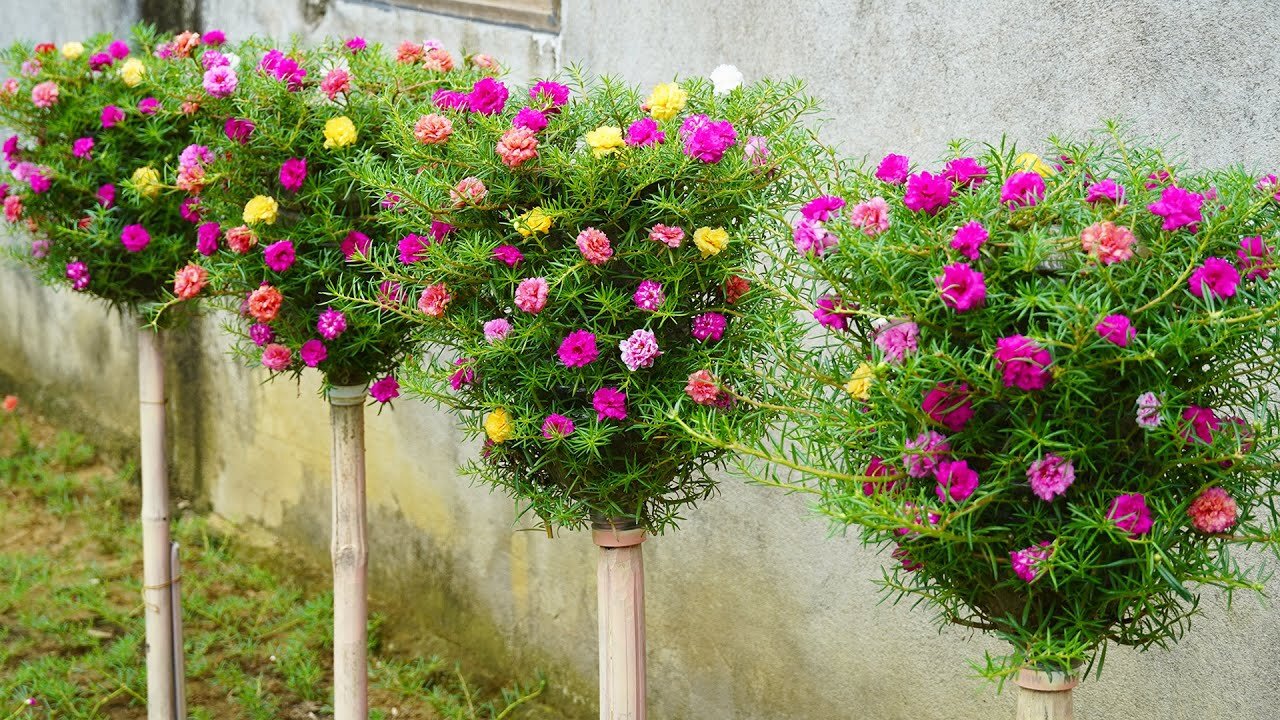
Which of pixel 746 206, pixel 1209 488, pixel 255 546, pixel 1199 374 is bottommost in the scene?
pixel 255 546

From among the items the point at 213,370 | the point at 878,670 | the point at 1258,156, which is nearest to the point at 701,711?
the point at 878,670

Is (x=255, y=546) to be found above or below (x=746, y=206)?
below

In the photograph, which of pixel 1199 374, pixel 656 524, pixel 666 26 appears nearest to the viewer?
pixel 1199 374

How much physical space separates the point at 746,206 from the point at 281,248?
0.92 meters

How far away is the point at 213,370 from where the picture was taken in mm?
4871

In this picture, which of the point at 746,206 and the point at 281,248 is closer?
the point at 746,206

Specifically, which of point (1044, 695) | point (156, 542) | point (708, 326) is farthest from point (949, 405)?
point (156, 542)

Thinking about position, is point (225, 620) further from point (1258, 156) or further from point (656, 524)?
point (1258, 156)

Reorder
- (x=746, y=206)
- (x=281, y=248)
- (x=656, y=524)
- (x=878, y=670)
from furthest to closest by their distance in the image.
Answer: (x=878, y=670) < (x=281, y=248) < (x=656, y=524) < (x=746, y=206)

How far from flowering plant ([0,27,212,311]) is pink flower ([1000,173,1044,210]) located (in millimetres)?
1835

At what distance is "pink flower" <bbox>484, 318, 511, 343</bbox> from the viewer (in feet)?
6.09

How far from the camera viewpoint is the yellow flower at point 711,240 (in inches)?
70.1

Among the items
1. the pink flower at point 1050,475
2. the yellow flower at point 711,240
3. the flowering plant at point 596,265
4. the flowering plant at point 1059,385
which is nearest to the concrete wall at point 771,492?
the flowering plant at point 596,265

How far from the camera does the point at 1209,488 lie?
1418mm
